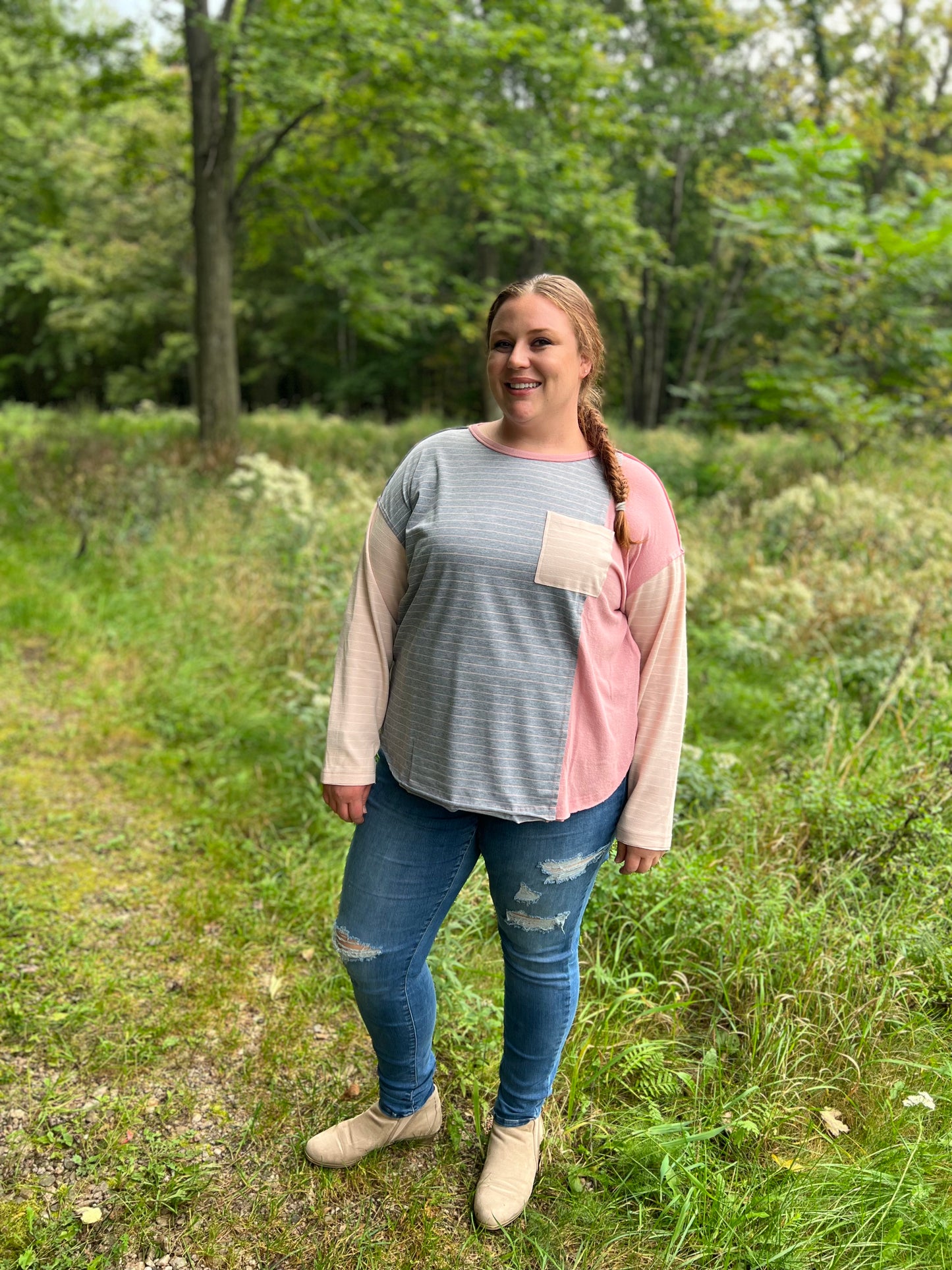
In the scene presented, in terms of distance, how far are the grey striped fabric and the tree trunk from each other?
8373mm

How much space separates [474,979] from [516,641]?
157 cm

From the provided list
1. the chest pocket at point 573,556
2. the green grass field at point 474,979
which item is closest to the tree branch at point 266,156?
the green grass field at point 474,979

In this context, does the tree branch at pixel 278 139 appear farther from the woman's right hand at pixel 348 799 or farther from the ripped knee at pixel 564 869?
the ripped knee at pixel 564 869

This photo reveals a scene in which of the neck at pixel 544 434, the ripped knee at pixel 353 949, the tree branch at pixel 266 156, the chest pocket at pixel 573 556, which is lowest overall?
the ripped knee at pixel 353 949

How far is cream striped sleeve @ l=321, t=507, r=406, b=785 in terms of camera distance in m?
1.88

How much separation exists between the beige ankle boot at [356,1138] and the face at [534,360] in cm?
172

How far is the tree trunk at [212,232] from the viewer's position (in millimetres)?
9047

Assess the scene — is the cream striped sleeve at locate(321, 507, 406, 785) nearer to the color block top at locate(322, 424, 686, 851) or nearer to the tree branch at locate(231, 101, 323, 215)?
the color block top at locate(322, 424, 686, 851)

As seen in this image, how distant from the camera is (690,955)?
2811 millimetres

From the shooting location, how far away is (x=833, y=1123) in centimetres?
228

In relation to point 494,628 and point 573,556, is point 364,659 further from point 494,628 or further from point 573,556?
point 573,556

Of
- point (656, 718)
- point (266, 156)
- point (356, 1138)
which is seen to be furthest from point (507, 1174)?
point (266, 156)

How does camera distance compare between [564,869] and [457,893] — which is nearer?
[564,869]

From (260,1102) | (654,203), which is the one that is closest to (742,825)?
(260,1102)
